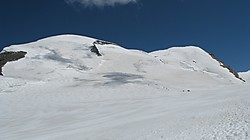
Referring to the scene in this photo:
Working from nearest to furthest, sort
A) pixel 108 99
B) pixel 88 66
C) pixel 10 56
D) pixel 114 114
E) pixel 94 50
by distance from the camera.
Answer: pixel 114 114
pixel 108 99
pixel 88 66
pixel 10 56
pixel 94 50

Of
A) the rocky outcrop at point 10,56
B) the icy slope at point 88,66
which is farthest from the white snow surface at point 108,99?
the rocky outcrop at point 10,56

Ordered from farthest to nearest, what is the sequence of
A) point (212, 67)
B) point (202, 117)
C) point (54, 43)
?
point (212, 67) < point (54, 43) < point (202, 117)

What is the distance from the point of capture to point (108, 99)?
25562mm

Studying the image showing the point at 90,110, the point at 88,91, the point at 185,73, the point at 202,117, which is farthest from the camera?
the point at 185,73

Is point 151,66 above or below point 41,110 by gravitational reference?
above

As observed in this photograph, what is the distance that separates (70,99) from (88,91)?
2.94 m

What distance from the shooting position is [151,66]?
43656mm

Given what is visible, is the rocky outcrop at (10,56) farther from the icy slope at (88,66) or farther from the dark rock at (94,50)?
the dark rock at (94,50)

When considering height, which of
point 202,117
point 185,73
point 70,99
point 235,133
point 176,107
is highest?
point 185,73

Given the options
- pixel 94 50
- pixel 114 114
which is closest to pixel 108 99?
pixel 114 114

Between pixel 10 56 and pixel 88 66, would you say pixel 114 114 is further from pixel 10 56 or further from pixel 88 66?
pixel 10 56

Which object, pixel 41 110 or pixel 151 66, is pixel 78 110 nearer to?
pixel 41 110

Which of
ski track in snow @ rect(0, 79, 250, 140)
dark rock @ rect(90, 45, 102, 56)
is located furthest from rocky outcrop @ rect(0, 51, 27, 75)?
ski track in snow @ rect(0, 79, 250, 140)

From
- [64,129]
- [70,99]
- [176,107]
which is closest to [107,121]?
[64,129]
